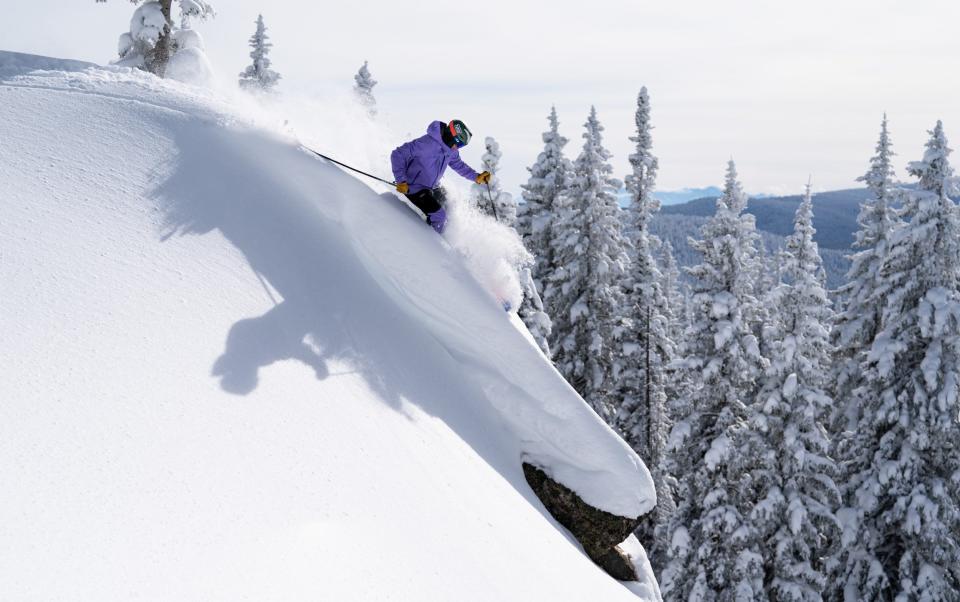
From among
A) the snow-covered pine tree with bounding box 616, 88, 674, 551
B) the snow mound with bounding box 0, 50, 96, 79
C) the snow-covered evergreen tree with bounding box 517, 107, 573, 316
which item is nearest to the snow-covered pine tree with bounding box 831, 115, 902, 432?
the snow-covered pine tree with bounding box 616, 88, 674, 551

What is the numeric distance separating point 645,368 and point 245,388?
21.8 m

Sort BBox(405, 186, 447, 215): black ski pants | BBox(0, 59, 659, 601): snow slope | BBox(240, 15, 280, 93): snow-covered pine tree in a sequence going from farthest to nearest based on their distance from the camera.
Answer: BBox(240, 15, 280, 93): snow-covered pine tree
BBox(405, 186, 447, 215): black ski pants
BBox(0, 59, 659, 601): snow slope

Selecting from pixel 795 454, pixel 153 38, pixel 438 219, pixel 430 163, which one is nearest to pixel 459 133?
pixel 430 163

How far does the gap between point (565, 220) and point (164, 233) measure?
1898 centimetres

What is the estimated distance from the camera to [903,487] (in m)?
17.4

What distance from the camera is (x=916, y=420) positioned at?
17.4 m

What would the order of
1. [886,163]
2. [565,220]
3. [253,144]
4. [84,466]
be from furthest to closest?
1. [565,220]
2. [886,163]
3. [253,144]
4. [84,466]

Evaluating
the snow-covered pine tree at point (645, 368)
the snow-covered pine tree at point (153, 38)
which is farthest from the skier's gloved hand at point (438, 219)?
the snow-covered pine tree at point (645, 368)

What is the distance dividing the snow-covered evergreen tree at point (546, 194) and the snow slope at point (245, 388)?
1703 centimetres

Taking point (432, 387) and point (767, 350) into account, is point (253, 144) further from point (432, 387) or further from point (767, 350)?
point (767, 350)

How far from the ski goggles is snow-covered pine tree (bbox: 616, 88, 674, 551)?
15.9 metres

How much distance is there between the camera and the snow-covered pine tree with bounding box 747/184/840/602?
1809 cm

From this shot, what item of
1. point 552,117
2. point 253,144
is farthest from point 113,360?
point 552,117

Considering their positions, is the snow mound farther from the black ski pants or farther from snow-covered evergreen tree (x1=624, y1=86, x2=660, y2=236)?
snow-covered evergreen tree (x1=624, y1=86, x2=660, y2=236)
